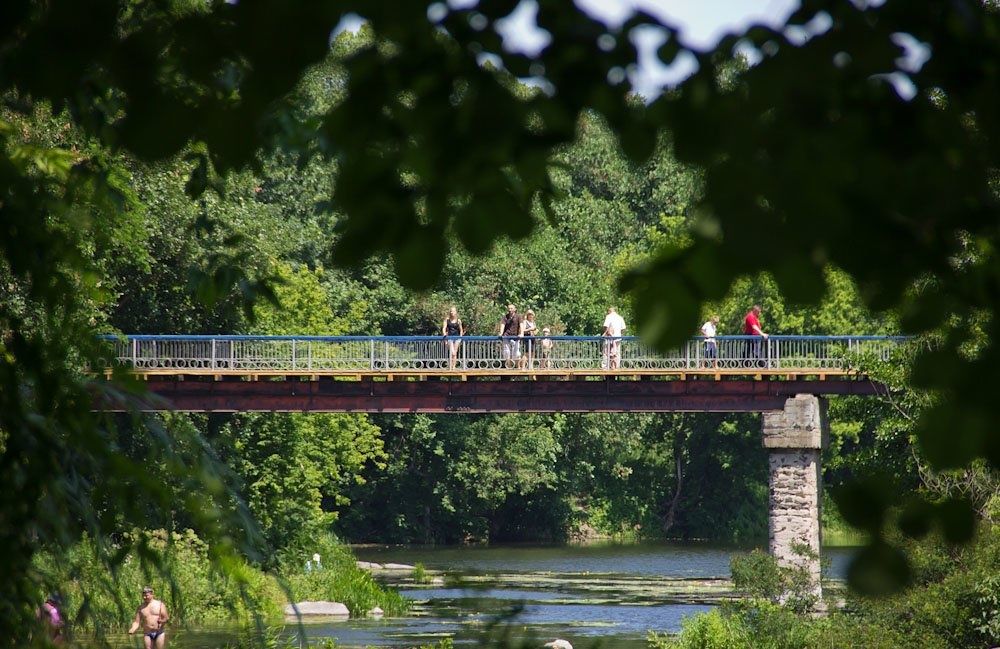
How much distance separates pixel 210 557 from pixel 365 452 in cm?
4173

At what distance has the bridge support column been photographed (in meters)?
31.2

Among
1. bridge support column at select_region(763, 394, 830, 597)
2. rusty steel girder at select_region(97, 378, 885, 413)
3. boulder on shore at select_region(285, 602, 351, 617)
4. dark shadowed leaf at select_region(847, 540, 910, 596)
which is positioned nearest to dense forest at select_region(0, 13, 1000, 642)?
rusty steel girder at select_region(97, 378, 885, 413)

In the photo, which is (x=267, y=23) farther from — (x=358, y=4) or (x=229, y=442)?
(x=229, y=442)

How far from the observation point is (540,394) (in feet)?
107

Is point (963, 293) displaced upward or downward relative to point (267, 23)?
downward

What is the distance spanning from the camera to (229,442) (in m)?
5.44

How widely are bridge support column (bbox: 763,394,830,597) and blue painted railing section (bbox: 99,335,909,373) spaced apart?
99 cm

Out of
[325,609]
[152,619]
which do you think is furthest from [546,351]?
[152,619]

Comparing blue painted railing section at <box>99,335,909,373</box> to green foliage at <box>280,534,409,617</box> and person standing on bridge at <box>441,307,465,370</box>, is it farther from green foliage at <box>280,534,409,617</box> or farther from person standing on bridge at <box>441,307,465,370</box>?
green foliage at <box>280,534,409,617</box>

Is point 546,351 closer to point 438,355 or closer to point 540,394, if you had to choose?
point 540,394

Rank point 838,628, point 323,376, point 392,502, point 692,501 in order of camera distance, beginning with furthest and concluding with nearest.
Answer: point 692,501 < point 392,502 < point 323,376 < point 838,628

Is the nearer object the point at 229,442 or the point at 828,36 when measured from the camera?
the point at 828,36

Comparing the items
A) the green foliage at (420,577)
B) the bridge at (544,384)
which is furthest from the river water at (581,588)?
the bridge at (544,384)

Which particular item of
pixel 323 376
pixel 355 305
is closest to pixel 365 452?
pixel 355 305
